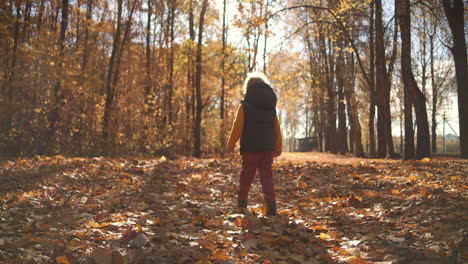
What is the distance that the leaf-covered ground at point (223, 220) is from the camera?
3541 mm

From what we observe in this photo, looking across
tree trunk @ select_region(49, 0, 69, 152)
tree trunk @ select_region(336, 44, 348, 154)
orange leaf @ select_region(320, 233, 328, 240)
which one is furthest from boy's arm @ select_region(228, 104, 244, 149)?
tree trunk @ select_region(336, 44, 348, 154)

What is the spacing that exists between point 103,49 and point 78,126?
13.3 m

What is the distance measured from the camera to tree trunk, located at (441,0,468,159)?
39.9 feet

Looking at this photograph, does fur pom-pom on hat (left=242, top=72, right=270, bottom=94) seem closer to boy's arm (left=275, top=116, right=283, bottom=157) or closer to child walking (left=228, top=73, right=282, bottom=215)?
child walking (left=228, top=73, right=282, bottom=215)

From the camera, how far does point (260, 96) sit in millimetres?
5480

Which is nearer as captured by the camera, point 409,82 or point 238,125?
point 238,125


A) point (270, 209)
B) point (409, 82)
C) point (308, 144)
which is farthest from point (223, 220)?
point (308, 144)

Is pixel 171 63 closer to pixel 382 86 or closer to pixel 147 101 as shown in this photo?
pixel 147 101

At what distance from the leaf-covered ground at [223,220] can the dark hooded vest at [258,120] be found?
1.02 m

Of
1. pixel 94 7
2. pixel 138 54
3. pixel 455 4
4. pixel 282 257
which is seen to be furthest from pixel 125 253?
pixel 138 54

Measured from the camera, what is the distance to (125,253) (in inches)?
138

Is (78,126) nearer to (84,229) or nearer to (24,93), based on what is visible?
(24,93)

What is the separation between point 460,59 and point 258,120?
1018 cm

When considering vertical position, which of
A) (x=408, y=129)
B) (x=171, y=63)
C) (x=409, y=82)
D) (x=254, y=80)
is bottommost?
(x=408, y=129)
